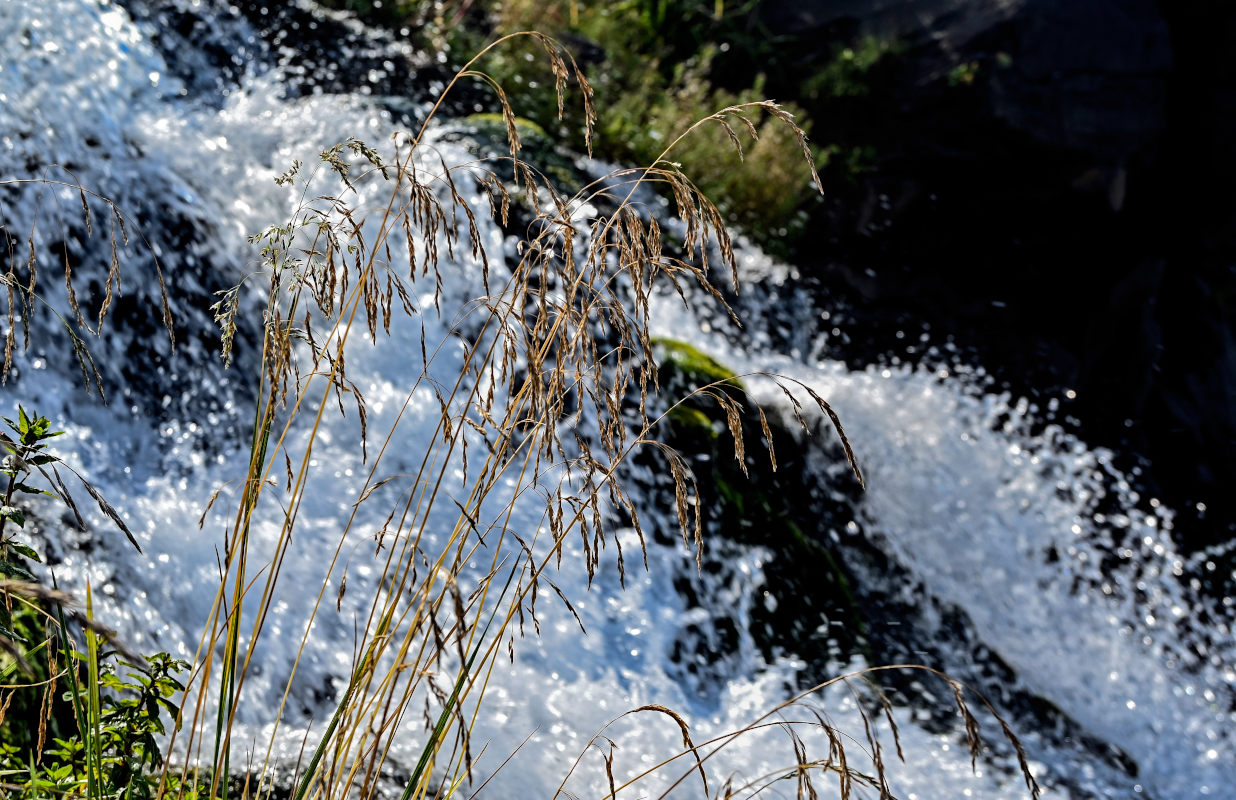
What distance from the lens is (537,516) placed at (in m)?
3.73

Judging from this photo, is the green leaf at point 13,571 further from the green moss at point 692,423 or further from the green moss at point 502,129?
the green moss at point 502,129

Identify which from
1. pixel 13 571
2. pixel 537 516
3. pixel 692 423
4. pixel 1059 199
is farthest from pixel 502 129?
pixel 13 571

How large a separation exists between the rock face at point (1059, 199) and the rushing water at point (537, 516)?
764 millimetres

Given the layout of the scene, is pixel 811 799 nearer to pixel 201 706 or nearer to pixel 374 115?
pixel 201 706

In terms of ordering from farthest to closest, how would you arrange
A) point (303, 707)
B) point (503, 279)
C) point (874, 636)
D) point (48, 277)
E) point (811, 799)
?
point (503, 279) < point (874, 636) < point (48, 277) < point (303, 707) < point (811, 799)

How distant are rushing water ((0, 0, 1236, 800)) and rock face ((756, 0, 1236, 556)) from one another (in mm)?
764

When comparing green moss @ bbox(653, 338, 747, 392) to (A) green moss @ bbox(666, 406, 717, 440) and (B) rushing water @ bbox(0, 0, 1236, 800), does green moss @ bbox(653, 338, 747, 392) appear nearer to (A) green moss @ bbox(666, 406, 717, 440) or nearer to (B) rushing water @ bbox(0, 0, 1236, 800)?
(A) green moss @ bbox(666, 406, 717, 440)

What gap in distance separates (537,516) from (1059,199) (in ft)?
16.8

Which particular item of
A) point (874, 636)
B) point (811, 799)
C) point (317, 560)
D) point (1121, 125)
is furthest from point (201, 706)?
point (1121, 125)

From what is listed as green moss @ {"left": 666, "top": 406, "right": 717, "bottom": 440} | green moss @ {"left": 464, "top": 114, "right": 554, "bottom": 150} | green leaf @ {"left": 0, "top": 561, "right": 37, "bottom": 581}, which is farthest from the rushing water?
green leaf @ {"left": 0, "top": 561, "right": 37, "bottom": 581}

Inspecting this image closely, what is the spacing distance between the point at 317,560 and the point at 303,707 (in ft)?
1.70

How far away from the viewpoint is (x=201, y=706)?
149cm

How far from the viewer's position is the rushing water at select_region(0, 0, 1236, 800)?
Result: 125 inches

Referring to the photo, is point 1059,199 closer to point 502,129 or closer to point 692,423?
point 502,129
